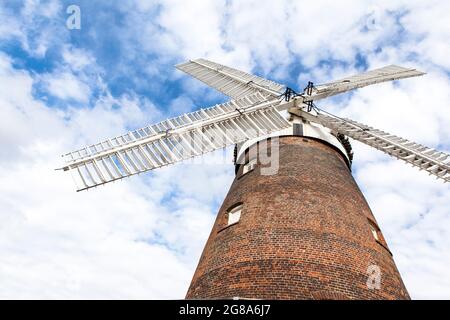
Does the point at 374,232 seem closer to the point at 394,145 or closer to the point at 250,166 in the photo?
the point at 394,145

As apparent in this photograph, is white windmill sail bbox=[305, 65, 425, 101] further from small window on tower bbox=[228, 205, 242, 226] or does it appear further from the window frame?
small window on tower bbox=[228, 205, 242, 226]

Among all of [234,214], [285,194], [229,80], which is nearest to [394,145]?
[285,194]

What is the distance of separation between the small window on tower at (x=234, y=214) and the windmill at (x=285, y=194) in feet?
0.09

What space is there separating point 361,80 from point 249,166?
5.24 meters

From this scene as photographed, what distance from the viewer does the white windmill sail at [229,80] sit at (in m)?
12.0

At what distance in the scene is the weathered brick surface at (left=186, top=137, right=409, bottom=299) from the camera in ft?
21.0

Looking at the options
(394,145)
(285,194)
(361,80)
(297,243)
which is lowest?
(297,243)

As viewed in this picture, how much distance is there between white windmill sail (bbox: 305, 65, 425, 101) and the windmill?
0.06 meters

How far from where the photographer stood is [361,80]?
12312 mm

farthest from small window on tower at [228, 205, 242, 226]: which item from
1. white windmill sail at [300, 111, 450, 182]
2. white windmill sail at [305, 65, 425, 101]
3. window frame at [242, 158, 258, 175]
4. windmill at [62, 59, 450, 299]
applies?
white windmill sail at [305, 65, 425, 101]

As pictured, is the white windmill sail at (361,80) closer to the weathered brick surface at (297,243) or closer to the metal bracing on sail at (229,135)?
the metal bracing on sail at (229,135)

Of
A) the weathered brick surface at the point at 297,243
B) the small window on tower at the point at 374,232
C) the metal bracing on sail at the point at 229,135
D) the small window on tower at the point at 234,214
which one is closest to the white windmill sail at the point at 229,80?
the metal bracing on sail at the point at 229,135
